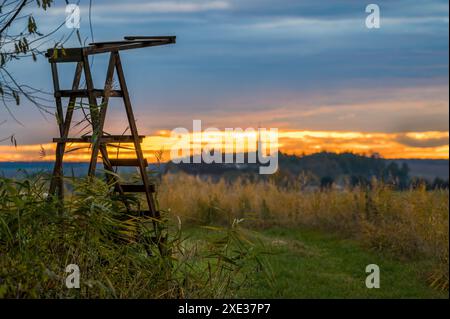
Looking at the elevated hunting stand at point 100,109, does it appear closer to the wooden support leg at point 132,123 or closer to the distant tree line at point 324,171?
the wooden support leg at point 132,123

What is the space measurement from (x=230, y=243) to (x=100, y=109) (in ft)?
6.06

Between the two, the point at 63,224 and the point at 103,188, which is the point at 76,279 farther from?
the point at 103,188

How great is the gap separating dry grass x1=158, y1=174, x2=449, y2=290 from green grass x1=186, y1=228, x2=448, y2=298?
30 cm

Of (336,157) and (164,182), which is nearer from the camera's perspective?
(164,182)

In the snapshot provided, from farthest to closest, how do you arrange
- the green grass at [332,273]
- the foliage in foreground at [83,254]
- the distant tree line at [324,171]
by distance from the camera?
the distant tree line at [324,171] → the green grass at [332,273] → the foliage in foreground at [83,254]

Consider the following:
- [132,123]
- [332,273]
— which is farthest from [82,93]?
[332,273]

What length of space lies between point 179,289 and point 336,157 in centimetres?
2061

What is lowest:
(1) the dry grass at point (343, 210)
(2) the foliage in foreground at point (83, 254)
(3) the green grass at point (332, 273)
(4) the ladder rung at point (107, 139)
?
(3) the green grass at point (332, 273)

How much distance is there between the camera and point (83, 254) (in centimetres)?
463

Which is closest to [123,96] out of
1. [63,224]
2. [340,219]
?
[63,224]

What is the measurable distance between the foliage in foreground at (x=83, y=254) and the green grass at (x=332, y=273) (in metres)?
3.61

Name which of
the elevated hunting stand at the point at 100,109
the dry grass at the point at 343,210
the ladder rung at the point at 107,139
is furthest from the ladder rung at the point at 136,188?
the dry grass at the point at 343,210

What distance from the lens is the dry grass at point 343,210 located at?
1159 centimetres

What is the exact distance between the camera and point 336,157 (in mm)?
24984
